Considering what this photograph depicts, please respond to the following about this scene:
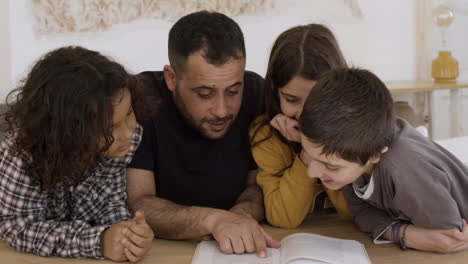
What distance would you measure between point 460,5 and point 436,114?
844 mm

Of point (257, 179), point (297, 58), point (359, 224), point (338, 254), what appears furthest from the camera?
point (257, 179)

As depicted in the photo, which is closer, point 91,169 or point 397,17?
point 91,169

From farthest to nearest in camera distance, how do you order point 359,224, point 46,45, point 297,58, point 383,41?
1. point 383,41
2. point 46,45
3. point 297,58
4. point 359,224

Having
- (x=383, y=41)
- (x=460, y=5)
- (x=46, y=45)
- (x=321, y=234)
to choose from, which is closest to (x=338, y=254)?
(x=321, y=234)

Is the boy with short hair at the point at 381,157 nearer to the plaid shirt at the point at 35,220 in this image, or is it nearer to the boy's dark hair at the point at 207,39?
the boy's dark hair at the point at 207,39

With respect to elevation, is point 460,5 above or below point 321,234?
above

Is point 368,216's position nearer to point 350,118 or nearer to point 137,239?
point 350,118

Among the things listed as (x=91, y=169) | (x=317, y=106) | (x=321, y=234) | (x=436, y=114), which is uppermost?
(x=317, y=106)

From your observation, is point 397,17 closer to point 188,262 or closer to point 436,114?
point 436,114

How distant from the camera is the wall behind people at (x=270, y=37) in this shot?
357 centimetres

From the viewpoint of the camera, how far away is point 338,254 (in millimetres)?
1384

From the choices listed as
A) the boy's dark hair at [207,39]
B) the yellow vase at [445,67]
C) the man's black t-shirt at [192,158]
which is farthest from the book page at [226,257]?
the yellow vase at [445,67]

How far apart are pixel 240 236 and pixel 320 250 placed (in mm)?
204

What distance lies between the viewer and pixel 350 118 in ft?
4.63
